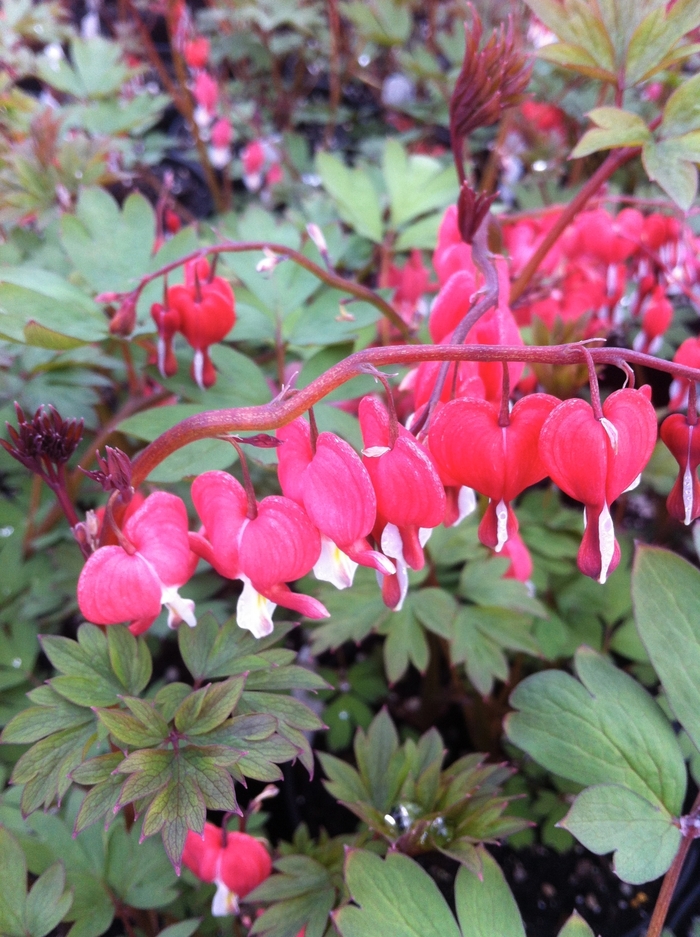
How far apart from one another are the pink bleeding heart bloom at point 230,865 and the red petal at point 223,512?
1.20 ft

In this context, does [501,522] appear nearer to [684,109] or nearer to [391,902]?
[391,902]

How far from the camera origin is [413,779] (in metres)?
0.83

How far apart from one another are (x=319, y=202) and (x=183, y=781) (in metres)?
1.29

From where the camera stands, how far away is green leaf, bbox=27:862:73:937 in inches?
26.8

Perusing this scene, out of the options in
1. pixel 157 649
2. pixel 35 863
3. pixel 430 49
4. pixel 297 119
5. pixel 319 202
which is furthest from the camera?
pixel 297 119

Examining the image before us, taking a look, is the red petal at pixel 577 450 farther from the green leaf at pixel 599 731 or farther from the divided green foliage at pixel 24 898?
the divided green foliage at pixel 24 898

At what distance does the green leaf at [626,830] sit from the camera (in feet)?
2.11

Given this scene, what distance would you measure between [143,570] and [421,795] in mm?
446

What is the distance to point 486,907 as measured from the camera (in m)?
0.65

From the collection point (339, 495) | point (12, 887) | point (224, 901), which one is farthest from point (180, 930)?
point (339, 495)

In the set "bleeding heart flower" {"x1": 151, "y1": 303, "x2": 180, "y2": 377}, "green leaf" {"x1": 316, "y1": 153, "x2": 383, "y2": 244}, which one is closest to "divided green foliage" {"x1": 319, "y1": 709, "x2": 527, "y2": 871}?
"bleeding heart flower" {"x1": 151, "y1": 303, "x2": 180, "y2": 377}

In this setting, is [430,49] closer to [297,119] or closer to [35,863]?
[297,119]

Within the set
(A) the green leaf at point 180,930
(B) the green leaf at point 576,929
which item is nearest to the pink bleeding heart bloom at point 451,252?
(B) the green leaf at point 576,929

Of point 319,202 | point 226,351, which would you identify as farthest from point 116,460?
point 319,202
